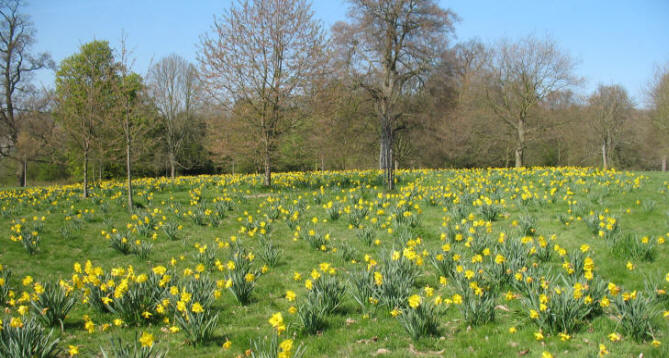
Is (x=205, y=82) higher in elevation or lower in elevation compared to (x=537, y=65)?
lower

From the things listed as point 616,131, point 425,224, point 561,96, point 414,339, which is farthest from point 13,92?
point 616,131

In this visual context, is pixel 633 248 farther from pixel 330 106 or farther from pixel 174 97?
pixel 174 97

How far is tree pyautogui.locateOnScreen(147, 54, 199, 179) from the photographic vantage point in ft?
86.4

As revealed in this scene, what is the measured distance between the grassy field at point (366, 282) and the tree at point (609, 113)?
2608 cm

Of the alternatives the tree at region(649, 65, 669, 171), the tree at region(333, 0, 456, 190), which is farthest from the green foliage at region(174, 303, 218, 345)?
the tree at region(649, 65, 669, 171)

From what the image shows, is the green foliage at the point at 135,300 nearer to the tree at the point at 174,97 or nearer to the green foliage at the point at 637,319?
the green foliage at the point at 637,319

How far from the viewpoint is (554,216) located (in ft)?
23.9

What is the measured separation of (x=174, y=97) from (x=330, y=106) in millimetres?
18206

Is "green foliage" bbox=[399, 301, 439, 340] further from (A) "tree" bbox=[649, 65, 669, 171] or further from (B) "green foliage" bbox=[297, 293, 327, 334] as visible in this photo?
(A) "tree" bbox=[649, 65, 669, 171]

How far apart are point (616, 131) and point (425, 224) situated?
32.0 metres

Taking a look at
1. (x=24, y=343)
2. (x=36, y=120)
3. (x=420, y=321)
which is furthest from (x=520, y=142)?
(x=36, y=120)

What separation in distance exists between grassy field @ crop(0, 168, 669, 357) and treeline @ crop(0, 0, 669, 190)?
4.36m

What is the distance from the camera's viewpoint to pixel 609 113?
3022 cm

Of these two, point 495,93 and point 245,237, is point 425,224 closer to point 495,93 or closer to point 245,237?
point 245,237
